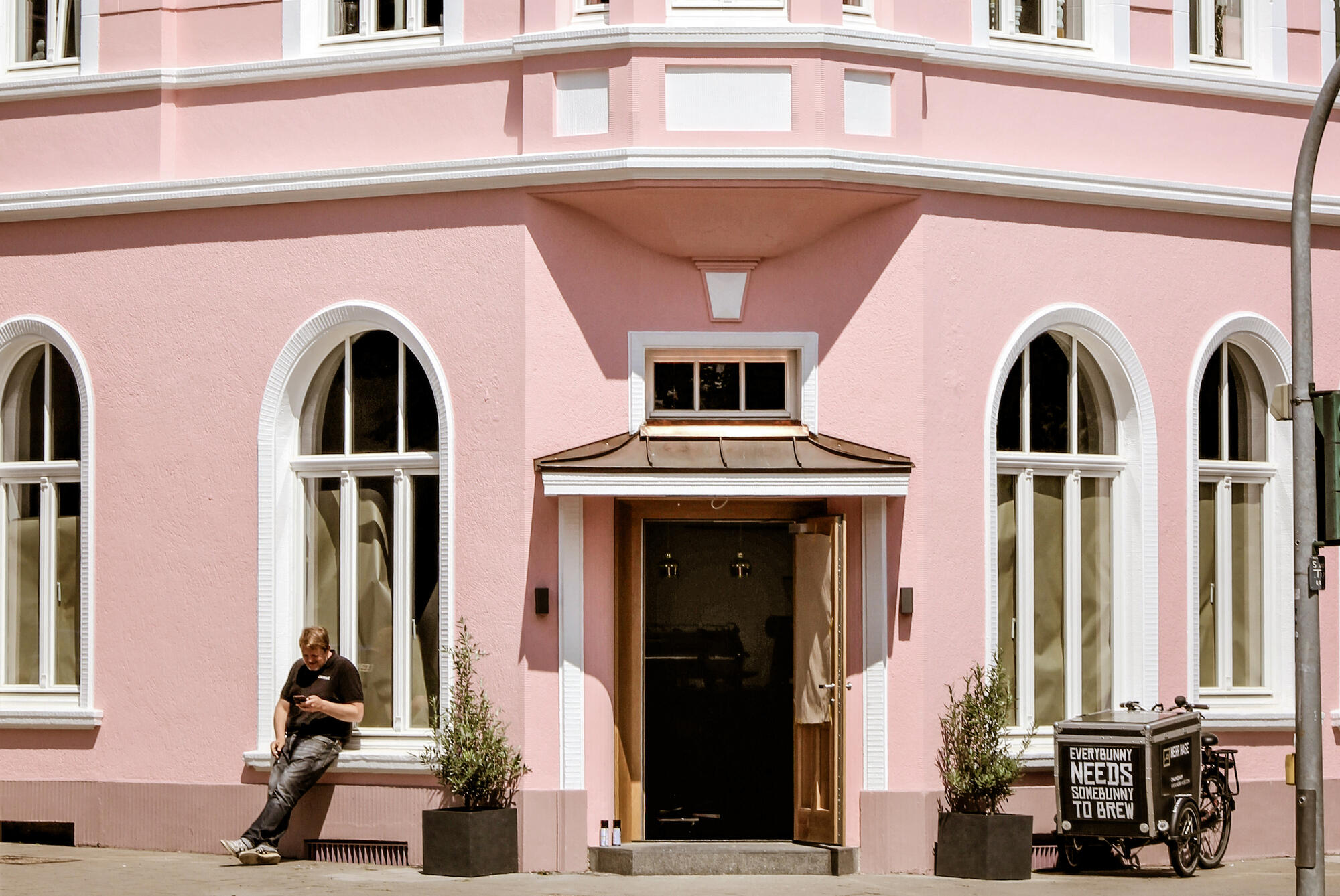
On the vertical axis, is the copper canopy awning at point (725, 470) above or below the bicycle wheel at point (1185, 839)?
above

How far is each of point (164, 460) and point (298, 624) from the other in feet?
5.34

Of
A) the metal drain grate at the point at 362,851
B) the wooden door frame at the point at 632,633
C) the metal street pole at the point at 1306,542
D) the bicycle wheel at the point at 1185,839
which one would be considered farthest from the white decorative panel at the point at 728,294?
the bicycle wheel at the point at 1185,839

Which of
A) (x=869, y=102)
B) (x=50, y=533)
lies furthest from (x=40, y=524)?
(x=869, y=102)

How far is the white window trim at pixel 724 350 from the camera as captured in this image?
45.6 feet

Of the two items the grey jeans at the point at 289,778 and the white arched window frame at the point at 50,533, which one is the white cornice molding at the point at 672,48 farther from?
the grey jeans at the point at 289,778

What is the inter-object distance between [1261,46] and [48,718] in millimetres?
10813

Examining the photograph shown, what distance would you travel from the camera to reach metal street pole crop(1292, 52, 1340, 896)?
1099 centimetres

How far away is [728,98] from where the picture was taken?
13.3 m

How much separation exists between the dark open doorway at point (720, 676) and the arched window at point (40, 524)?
456 centimetres

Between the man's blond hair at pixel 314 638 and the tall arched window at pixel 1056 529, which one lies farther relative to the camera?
the tall arched window at pixel 1056 529

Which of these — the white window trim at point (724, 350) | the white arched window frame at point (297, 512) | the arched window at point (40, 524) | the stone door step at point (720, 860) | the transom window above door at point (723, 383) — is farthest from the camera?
the arched window at point (40, 524)

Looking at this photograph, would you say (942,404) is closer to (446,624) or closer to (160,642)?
(446,624)

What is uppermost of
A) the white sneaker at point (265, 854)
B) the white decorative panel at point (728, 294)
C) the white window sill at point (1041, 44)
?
the white window sill at point (1041, 44)

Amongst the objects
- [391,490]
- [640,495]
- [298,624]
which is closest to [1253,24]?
[640,495]
